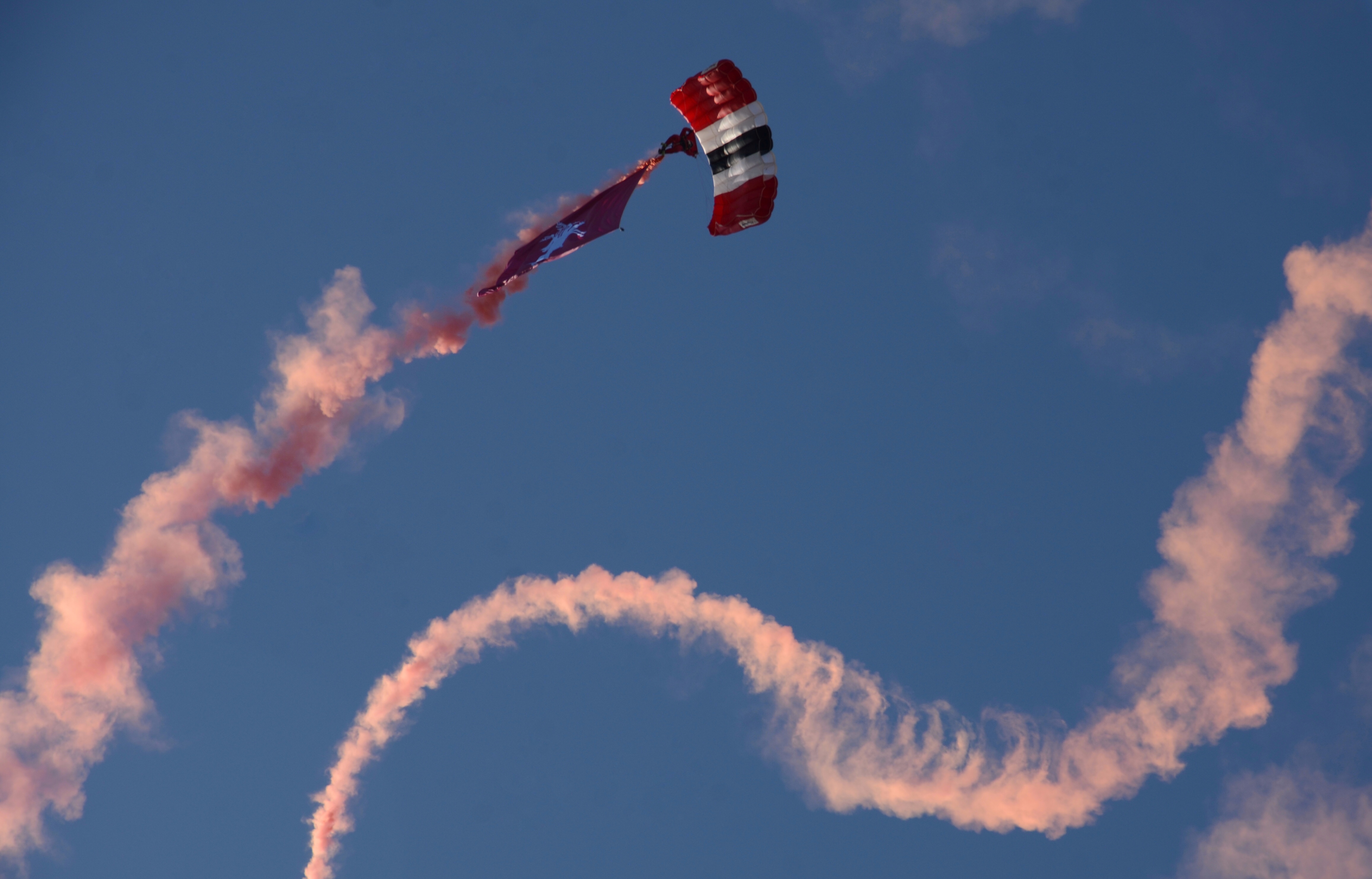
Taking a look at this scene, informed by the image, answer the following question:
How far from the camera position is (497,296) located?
37469 mm

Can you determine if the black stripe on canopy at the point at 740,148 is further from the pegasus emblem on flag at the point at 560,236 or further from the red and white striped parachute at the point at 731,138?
the pegasus emblem on flag at the point at 560,236

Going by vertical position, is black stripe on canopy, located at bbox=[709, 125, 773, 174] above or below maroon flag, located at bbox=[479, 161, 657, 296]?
above

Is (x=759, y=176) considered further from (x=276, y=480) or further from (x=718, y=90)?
(x=276, y=480)

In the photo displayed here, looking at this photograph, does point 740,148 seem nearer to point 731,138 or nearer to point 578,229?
point 731,138

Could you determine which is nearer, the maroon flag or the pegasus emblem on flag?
the maroon flag

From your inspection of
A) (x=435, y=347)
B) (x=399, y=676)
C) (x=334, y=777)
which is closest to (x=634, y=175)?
(x=435, y=347)

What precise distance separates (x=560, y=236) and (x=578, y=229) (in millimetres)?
813

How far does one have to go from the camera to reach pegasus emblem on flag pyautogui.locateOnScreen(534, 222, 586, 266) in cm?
3288

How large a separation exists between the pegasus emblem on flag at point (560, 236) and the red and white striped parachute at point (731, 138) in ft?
13.7

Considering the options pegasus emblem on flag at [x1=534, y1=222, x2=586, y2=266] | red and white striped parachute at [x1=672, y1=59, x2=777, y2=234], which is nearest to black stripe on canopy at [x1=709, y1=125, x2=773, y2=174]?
red and white striped parachute at [x1=672, y1=59, x2=777, y2=234]

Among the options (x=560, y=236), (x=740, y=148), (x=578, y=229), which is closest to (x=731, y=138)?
(x=740, y=148)

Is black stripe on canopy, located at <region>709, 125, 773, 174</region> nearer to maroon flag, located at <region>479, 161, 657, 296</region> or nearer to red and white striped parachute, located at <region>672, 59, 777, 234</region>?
red and white striped parachute, located at <region>672, 59, 777, 234</region>

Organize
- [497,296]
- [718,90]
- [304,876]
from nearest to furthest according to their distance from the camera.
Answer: [718,90] → [497,296] → [304,876]

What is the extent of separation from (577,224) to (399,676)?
66.1ft
